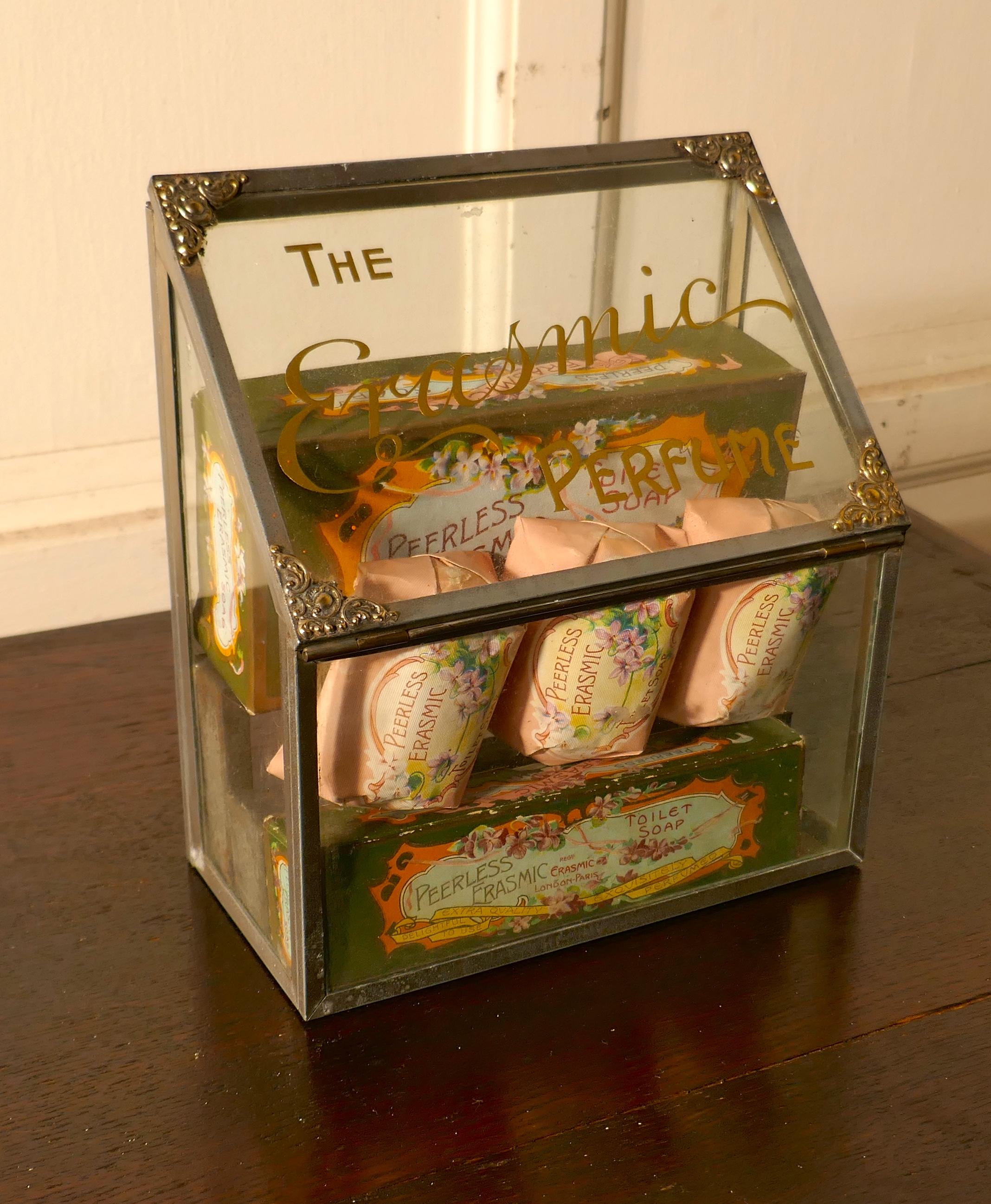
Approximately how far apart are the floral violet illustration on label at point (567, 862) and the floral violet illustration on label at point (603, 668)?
0.14 feet

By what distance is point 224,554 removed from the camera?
2.17ft

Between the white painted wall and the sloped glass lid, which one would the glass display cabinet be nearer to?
A: the sloped glass lid

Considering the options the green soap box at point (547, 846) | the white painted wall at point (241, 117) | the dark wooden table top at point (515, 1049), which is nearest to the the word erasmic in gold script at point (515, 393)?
the green soap box at point (547, 846)

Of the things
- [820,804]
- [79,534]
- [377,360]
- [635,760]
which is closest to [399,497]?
[377,360]

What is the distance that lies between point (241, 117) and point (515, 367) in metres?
0.53

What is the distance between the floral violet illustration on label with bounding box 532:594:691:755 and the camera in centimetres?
66

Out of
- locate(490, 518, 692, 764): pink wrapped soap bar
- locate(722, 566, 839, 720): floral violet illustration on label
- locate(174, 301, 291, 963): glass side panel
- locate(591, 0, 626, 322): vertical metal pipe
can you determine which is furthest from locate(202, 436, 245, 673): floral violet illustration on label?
locate(591, 0, 626, 322): vertical metal pipe

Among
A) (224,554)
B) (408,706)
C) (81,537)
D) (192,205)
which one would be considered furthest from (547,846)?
(81,537)

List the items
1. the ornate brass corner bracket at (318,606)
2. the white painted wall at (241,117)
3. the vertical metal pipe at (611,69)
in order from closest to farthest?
the ornate brass corner bracket at (318,606) → the white painted wall at (241,117) → the vertical metal pipe at (611,69)

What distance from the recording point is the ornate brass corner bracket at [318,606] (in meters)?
0.58

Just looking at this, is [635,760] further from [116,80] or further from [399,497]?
[116,80]

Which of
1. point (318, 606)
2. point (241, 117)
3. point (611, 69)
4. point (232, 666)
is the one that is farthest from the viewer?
point (611, 69)

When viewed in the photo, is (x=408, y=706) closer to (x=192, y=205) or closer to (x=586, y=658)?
(x=586, y=658)

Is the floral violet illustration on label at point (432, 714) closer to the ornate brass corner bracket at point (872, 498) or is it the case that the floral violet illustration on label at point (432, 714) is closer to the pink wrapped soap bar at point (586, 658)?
the pink wrapped soap bar at point (586, 658)
